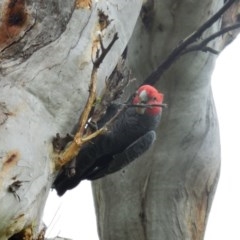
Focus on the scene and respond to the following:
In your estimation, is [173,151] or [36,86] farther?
[173,151]

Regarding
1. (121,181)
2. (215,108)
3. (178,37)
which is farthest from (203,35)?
(121,181)

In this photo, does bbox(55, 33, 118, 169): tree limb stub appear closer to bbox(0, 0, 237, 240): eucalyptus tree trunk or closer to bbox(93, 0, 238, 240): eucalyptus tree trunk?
bbox(0, 0, 237, 240): eucalyptus tree trunk

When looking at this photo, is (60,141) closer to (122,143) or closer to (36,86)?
(36,86)

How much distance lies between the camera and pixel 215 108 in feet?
14.2

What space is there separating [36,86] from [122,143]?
1.52 meters

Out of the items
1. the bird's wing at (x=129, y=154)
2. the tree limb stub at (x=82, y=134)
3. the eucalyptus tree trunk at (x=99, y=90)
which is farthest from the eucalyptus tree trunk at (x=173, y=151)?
the tree limb stub at (x=82, y=134)

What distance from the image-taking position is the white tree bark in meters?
2.23

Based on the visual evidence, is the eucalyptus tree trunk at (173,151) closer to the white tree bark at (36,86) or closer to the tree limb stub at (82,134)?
the white tree bark at (36,86)

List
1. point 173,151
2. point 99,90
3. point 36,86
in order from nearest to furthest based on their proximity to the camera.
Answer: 1. point 36,86
2. point 99,90
3. point 173,151

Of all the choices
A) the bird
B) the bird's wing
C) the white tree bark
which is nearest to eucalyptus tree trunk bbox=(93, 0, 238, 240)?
the bird

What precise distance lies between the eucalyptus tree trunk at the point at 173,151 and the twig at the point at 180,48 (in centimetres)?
12

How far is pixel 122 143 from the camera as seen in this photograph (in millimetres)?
3883

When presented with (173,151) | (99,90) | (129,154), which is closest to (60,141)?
(99,90)

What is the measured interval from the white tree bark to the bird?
42.1 inches
